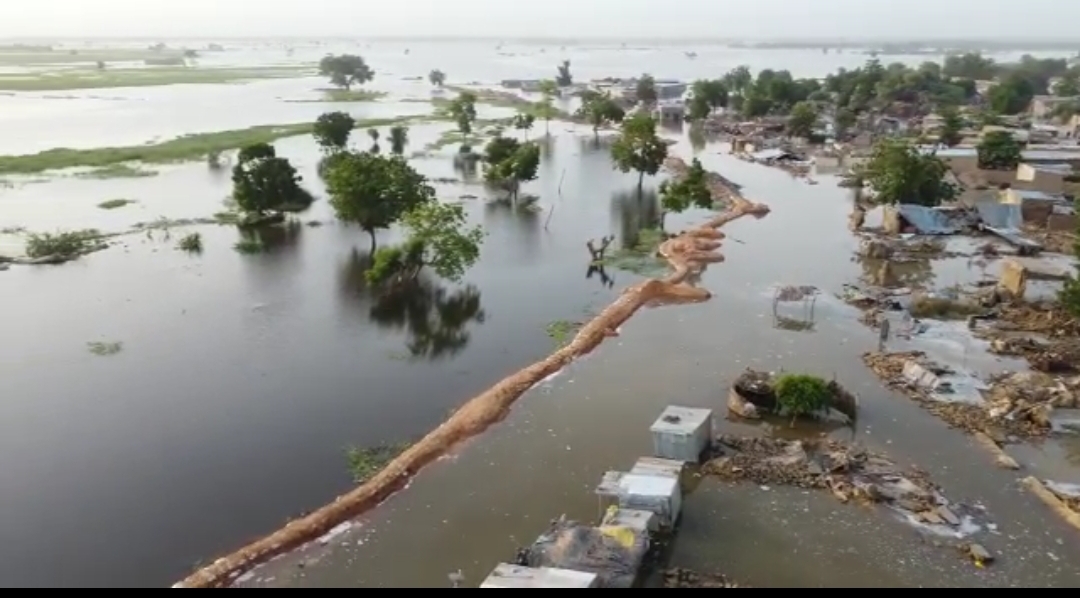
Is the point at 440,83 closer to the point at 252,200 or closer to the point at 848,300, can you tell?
the point at 252,200

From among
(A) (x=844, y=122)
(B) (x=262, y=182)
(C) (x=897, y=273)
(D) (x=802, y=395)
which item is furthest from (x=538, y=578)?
(A) (x=844, y=122)

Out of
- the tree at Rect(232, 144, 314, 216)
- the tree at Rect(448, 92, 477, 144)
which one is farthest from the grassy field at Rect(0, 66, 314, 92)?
the tree at Rect(232, 144, 314, 216)

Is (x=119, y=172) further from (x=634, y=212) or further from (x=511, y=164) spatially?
(x=634, y=212)

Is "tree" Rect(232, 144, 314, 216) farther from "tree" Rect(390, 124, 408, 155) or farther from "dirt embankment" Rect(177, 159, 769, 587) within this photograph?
"tree" Rect(390, 124, 408, 155)

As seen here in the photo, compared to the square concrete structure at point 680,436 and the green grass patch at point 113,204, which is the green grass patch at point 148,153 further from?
the square concrete structure at point 680,436

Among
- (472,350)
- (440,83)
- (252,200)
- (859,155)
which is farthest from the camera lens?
(440,83)

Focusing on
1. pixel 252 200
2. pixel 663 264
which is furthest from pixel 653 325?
pixel 252 200
